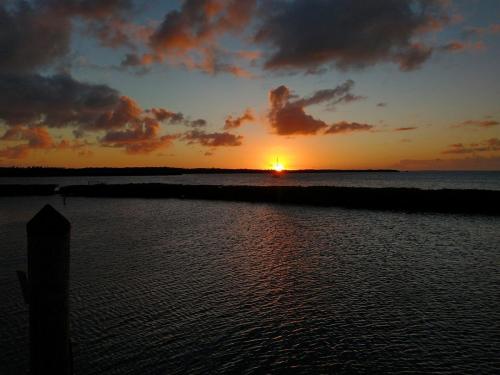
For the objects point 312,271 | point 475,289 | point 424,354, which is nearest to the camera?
point 424,354

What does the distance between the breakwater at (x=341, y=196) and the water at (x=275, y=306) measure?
30926mm

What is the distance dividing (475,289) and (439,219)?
3135cm

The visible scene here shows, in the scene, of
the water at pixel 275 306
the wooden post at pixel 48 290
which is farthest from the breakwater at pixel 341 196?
the wooden post at pixel 48 290

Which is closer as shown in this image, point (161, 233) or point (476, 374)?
point (476, 374)

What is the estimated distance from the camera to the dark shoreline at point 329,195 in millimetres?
59031

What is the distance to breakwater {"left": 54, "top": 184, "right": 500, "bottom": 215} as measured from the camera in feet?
193

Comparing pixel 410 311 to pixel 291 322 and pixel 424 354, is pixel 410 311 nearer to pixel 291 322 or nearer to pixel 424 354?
pixel 424 354

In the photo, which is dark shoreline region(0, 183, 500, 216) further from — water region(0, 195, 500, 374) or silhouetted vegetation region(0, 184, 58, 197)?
water region(0, 195, 500, 374)

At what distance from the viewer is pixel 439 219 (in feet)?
152

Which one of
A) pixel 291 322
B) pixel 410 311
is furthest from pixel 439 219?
pixel 291 322

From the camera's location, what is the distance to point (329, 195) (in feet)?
244

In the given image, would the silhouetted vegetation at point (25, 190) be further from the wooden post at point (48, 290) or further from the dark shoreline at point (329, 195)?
the wooden post at point (48, 290)

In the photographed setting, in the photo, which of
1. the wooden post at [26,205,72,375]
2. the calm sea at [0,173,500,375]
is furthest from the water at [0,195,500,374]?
the wooden post at [26,205,72,375]

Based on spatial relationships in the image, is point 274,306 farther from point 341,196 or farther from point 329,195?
point 329,195
